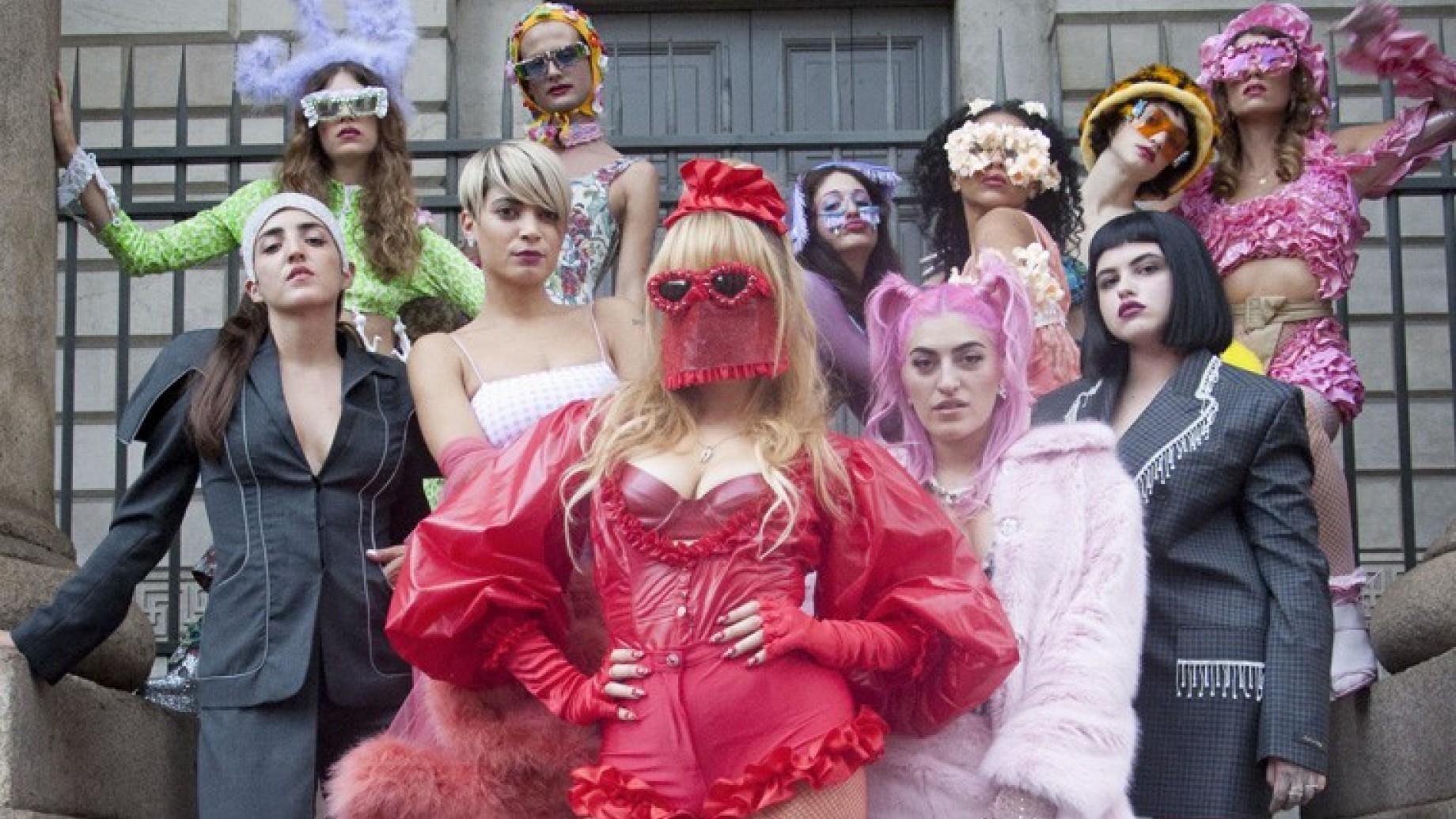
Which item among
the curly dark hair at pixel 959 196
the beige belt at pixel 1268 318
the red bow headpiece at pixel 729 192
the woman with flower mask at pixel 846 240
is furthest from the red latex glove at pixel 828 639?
the beige belt at pixel 1268 318

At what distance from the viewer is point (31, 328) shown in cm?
700

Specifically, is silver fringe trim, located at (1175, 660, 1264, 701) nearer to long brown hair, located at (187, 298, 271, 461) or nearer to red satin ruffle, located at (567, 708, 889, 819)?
red satin ruffle, located at (567, 708, 889, 819)

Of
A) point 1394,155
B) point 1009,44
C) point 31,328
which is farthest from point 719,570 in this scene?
point 1009,44

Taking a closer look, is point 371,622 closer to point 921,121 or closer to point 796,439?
point 796,439

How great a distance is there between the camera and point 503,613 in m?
4.93

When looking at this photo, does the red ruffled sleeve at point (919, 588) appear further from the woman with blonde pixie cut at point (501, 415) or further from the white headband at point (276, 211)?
the white headband at point (276, 211)

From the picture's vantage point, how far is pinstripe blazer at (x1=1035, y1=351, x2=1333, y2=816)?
17.4ft

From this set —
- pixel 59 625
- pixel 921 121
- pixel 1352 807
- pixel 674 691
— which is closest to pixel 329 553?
pixel 59 625

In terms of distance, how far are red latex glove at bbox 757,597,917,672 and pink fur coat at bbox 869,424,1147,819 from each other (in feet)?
1.10

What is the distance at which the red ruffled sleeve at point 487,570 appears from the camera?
16.0 feet

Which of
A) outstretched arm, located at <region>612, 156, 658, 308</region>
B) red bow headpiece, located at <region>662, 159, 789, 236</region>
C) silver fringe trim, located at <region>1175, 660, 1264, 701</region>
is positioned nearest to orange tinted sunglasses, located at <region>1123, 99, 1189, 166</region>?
outstretched arm, located at <region>612, 156, 658, 308</region>

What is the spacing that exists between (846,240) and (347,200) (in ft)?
4.92

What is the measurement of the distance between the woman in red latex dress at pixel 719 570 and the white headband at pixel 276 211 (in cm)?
127

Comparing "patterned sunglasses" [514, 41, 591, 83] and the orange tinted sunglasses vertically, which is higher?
"patterned sunglasses" [514, 41, 591, 83]
